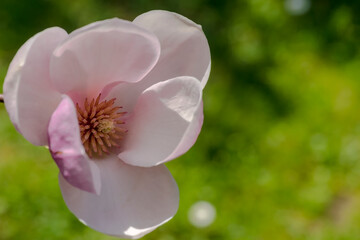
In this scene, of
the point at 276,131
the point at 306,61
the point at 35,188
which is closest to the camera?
the point at 35,188

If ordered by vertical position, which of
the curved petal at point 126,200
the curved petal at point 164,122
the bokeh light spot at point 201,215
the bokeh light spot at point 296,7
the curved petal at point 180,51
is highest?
the curved petal at point 180,51

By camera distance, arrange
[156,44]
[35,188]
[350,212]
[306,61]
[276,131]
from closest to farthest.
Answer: [156,44], [35,188], [350,212], [276,131], [306,61]

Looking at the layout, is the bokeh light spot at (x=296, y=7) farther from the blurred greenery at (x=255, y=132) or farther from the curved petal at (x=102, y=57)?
the curved petal at (x=102, y=57)

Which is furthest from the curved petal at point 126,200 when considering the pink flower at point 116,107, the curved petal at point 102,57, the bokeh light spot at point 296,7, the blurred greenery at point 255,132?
the bokeh light spot at point 296,7

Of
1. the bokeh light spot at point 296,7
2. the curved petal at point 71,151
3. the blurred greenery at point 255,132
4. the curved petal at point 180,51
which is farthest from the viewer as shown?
the bokeh light spot at point 296,7

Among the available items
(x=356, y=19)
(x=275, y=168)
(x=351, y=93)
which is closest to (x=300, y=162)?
(x=275, y=168)

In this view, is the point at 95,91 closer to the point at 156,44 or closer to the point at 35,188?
the point at 156,44

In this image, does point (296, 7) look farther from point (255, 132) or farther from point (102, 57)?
point (102, 57)
